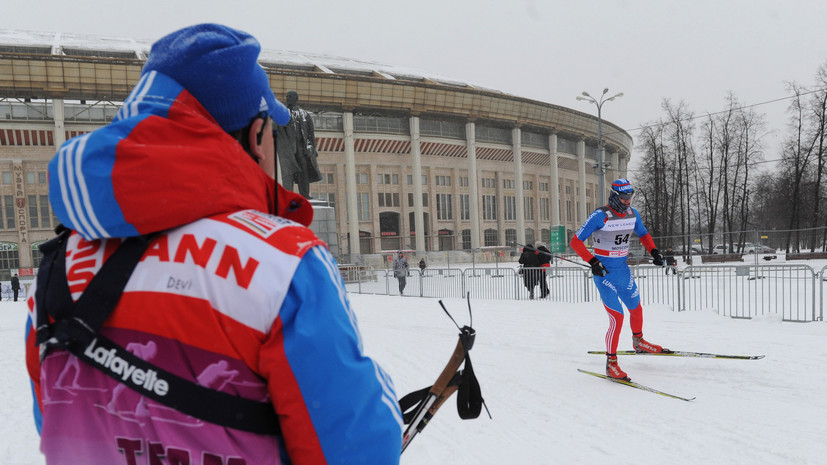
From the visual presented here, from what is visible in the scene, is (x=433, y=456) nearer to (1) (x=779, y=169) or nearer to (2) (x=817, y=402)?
(2) (x=817, y=402)

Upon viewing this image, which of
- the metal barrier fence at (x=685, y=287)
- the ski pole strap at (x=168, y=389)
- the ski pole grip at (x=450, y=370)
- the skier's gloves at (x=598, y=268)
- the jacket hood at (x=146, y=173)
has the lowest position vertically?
the metal barrier fence at (x=685, y=287)

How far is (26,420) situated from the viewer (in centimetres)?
460

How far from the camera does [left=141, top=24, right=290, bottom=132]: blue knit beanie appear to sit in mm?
1159

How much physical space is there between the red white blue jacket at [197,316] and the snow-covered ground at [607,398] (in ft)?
9.65

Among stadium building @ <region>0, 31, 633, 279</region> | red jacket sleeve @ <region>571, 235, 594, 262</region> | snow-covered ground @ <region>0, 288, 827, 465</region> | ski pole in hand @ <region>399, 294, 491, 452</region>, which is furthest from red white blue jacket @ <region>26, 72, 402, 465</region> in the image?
stadium building @ <region>0, 31, 633, 279</region>

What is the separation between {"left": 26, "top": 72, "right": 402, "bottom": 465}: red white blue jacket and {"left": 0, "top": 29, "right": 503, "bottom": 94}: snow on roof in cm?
4914

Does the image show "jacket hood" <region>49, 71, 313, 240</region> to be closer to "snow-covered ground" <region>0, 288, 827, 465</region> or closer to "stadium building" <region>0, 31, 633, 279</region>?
"snow-covered ground" <region>0, 288, 827, 465</region>

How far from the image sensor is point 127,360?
1041 millimetres

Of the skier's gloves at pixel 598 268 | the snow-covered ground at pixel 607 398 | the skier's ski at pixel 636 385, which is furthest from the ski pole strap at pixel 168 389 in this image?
the skier's gloves at pixel 598 268

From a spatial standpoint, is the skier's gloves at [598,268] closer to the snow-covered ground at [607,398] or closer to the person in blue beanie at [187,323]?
the snow-covered ground at [607,398]

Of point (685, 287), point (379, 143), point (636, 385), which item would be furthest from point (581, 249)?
point (379, 143)

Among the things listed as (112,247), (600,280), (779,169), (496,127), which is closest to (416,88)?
(496,127)

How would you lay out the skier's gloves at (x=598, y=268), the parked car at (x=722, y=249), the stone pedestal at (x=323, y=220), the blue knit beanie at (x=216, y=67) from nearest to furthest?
the blue knit beanie at (x=216, y=67) < the skier's gloves at (x=598, y=268) < the stone pedestal at (x=323, y=220) < the parked car at (x=722, y=249)

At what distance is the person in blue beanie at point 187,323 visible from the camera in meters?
1.00
